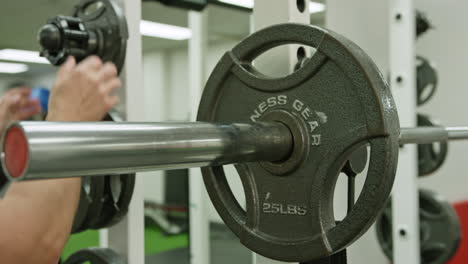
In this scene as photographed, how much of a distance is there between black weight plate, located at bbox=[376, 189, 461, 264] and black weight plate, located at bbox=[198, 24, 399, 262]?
164 cm

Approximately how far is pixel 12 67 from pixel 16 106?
9.15 meters

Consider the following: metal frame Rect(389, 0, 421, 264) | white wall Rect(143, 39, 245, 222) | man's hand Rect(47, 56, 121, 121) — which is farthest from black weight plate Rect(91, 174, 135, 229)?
white wall Rect(143, 39, 245, 222)

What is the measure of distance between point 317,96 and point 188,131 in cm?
17

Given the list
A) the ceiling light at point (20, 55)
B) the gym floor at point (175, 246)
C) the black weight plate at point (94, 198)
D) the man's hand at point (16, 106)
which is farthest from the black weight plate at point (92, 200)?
the ceiling light at point (20, 55)

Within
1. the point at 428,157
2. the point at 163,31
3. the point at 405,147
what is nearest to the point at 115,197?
the point at 405,147

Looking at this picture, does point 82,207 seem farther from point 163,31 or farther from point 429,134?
point 163,31

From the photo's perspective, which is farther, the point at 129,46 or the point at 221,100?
the point at 129,46

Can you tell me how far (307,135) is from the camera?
A: 1.60 ft

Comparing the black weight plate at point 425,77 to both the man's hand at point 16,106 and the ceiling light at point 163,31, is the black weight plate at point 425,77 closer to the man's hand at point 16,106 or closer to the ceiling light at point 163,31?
the man's hand at point 16,106

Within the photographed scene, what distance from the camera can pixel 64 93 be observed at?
2.47 ft

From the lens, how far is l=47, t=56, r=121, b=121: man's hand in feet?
2.43

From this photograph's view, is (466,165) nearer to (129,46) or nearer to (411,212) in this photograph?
(411,212)

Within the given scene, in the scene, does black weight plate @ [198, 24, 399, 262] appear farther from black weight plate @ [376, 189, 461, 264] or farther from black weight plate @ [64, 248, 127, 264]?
black weight plate @ [376, 189, 461, 264]

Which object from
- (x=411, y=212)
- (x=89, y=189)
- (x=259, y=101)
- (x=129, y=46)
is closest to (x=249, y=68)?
(x=259, y=101)
